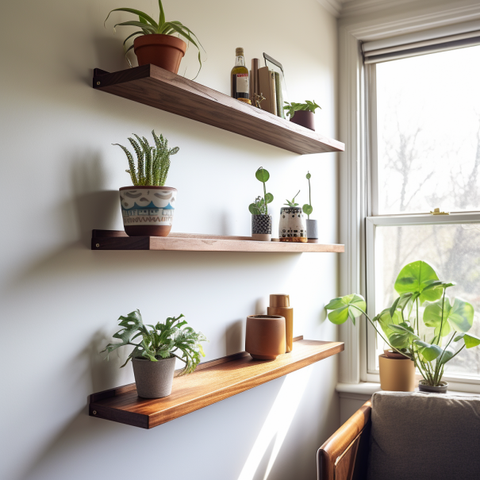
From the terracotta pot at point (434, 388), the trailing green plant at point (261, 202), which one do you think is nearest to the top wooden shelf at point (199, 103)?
the trailing green plant at point (261, 202)

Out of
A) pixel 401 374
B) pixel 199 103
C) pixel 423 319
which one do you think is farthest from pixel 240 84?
pixel 401 374

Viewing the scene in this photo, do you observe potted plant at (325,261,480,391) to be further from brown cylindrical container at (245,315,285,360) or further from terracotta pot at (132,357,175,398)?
terracotta pot at (132,357,175,398)

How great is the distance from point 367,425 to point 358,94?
164 centimetres

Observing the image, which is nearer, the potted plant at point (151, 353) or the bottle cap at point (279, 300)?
the potted plant at point (151, 353)

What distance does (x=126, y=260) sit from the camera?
51.3 inches

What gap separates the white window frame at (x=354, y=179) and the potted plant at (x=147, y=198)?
1526mm

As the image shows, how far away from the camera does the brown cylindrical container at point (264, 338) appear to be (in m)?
1.65

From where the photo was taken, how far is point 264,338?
165 centimetres

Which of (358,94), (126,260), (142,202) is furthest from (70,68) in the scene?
(358,94)

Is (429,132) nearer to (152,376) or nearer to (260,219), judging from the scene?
(260,219)

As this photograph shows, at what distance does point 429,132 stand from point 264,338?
4.93ft

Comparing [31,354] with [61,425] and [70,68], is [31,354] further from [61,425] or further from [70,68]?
[70,68]

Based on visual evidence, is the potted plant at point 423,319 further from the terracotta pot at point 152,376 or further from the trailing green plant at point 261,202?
the terracotta pot at point 152,376

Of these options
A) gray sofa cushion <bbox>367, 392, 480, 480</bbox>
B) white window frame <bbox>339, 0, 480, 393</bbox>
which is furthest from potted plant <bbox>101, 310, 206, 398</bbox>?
white window frame <bbox>339, 0, 480, 393</bbox>
